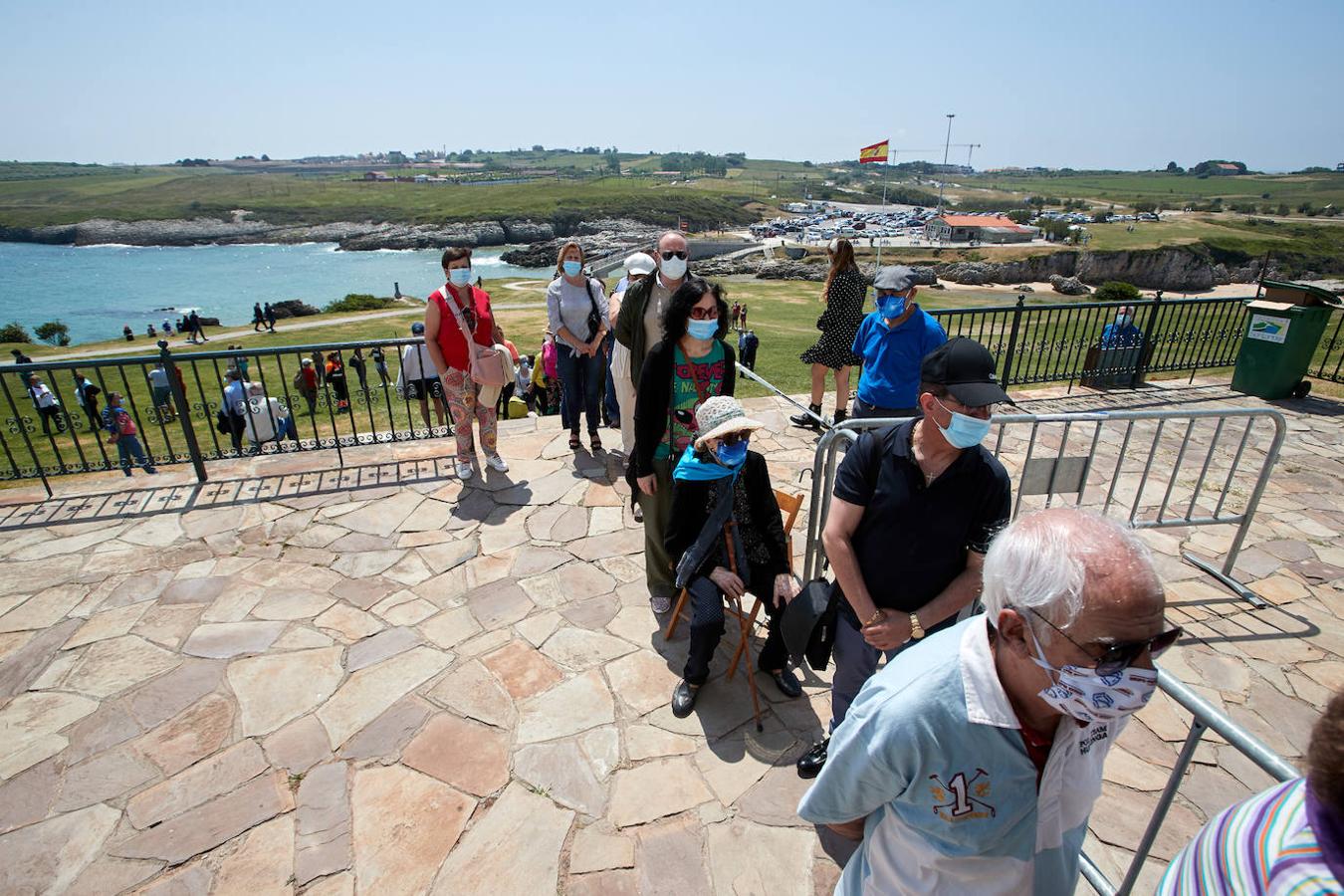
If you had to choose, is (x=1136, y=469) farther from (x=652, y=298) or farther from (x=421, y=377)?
(x=421, y=377)

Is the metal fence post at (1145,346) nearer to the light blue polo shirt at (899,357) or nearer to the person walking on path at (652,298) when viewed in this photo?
the light blue polo shirt at (899,357)

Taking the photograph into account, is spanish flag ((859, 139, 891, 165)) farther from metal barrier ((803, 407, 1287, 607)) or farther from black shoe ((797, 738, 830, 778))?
black shoe ((797, 738, 830, 778))

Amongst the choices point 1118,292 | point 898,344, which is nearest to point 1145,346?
point 898,344

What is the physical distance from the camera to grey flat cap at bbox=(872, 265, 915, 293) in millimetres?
4707

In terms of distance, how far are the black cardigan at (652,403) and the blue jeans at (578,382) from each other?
264 cm

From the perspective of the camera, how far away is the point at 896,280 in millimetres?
4750

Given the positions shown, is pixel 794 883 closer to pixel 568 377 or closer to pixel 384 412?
pixel 568 377

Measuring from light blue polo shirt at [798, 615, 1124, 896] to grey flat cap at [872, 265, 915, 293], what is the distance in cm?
372

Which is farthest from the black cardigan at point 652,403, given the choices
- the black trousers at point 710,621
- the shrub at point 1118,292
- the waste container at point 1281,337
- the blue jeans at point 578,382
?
the shrub at point 1118,292

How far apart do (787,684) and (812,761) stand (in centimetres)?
55

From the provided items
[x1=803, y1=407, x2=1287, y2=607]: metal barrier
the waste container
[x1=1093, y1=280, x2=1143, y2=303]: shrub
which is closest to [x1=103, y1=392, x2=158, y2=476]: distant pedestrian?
[x1=803, y1=407, x2=1287, y2=607]: metal barrier

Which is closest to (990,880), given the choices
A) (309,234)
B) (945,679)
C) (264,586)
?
(945,679)

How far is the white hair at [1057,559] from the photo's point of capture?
128cm

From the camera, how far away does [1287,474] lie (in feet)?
20.6
